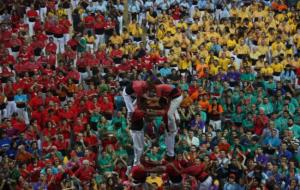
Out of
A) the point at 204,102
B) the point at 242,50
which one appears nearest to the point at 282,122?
the point at 204,102

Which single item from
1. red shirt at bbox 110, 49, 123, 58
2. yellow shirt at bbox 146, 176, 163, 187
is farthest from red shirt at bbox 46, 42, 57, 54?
yellow shirt at bbox 146, 176, 163, 187

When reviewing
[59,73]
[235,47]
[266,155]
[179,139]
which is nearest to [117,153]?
[179,139]

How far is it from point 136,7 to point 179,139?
10.9 metres

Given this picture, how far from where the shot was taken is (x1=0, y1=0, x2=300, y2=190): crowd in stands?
67.3 ft

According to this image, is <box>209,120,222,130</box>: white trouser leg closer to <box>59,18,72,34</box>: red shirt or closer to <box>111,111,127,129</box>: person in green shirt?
<box>111,111,127,129</box>: person in green shirt

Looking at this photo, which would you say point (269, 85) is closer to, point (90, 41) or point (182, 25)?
point (182, 25)

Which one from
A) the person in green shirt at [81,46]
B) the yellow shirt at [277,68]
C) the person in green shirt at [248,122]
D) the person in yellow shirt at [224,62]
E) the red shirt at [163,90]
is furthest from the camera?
the person in green shirt at [81,46]

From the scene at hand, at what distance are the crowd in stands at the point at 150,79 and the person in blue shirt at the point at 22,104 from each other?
0.04 m

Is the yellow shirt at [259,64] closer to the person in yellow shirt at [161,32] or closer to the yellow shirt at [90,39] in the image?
the person in yellow shirt at [161,32]

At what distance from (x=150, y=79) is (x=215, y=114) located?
9.04 meters

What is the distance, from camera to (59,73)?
26.3 metres

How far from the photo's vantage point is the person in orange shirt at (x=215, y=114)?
79.3 ft

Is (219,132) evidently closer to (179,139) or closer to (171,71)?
(179,139)

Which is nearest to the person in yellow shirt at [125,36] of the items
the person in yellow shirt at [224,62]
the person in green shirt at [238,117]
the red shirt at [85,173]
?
the person in yellow shirt at [224,62]
